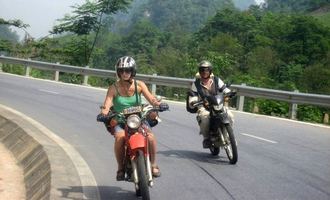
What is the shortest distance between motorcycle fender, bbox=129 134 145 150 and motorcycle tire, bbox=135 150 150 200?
89 millimetres

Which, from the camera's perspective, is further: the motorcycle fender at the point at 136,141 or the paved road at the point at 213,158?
the paved road at the point at 213,158

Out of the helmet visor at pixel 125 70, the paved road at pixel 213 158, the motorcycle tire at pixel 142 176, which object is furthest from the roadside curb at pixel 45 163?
the helmet visor at pixel 125 70

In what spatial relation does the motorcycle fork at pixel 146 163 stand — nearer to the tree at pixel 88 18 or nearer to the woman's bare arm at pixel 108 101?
the woman's bare arm at pixel 108 101

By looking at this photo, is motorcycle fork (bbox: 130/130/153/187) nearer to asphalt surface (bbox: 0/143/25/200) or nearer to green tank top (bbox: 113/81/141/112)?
green tank top (bbox: 113/81/141/112)

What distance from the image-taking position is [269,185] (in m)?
7.46

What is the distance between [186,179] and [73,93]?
14.7 meters

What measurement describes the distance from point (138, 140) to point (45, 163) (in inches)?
97.1

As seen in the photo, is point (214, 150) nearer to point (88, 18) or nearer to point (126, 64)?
point (126, 64)

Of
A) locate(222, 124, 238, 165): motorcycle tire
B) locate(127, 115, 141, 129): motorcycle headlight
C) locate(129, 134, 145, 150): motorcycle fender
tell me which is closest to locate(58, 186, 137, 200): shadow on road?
locate(129, 134, 145, 150): motorcycle fender

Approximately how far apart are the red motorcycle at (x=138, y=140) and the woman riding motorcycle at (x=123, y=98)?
0.07 metres

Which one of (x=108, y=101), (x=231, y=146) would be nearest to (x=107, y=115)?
(x=108, y=101)

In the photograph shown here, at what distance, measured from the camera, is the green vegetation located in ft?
136

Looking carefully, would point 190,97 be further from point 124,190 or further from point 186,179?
point 124,190

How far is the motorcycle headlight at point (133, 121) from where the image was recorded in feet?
19.9
